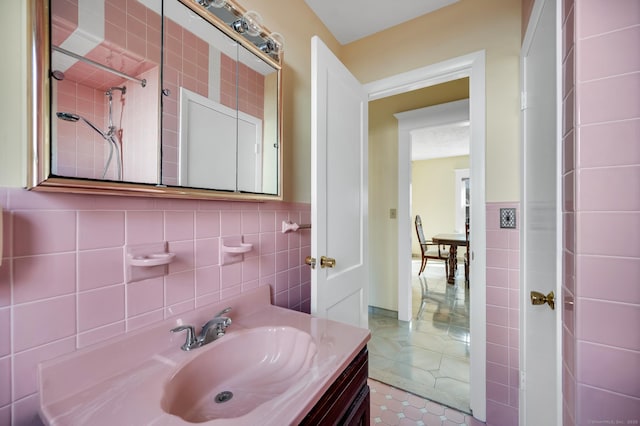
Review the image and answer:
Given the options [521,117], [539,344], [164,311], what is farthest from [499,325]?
[164,311]

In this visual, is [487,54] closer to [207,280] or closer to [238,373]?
[207,280]

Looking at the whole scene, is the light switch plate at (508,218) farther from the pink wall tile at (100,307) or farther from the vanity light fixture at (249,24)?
the pink wall tile at (100,307)

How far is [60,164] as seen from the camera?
0.61m

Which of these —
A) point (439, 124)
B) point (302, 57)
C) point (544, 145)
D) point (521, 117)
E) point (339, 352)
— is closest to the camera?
point (339, 352)

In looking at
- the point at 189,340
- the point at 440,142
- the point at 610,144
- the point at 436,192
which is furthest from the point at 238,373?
the point at 436,192

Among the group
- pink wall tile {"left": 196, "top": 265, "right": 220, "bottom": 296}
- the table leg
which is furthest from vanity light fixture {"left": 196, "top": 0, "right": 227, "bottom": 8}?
the table leg

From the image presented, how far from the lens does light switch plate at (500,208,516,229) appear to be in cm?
138

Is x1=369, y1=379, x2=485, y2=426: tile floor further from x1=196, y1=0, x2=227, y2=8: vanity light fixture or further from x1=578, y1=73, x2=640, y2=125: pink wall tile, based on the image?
x1=196, y1=0, x2=227, y2=8: vanity light fixture

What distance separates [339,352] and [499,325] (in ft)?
3.75

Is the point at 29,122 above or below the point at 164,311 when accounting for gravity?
above

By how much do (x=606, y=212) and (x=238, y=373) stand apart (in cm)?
111

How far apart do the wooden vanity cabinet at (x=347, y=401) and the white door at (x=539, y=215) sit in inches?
28.1

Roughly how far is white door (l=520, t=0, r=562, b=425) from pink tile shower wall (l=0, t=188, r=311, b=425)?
4.08ft

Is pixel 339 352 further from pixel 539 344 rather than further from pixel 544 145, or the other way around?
pixel 544 145
